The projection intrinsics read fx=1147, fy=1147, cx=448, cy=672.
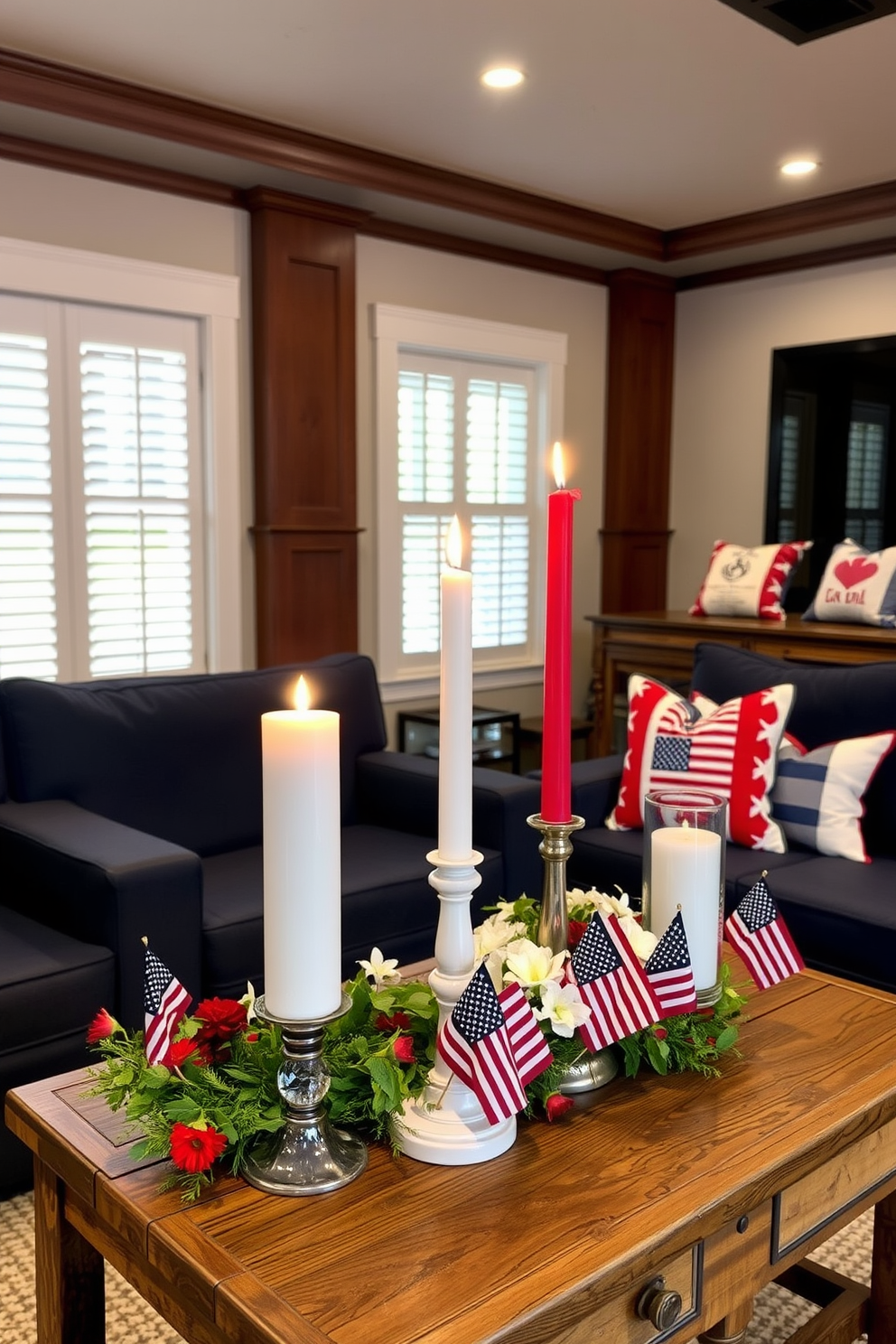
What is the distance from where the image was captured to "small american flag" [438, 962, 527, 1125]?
3.50 feet

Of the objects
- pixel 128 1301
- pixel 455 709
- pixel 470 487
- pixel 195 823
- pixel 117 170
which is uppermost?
pixel 117 170

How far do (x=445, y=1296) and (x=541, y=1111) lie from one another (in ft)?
1.08

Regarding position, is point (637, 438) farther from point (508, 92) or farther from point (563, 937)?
point (563, 937)

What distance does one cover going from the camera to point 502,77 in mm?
3490

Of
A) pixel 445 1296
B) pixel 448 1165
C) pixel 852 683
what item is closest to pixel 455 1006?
pixel 448 1165

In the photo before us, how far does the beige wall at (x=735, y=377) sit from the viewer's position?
202 inches

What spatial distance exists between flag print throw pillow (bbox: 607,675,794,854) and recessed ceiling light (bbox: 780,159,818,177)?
240cm

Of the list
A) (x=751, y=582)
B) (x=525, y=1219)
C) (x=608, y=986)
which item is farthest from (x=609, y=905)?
(x=751, y=582)

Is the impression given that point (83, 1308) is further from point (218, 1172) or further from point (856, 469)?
point (856, 469)

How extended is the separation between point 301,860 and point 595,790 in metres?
2.11

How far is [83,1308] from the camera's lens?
129 cm

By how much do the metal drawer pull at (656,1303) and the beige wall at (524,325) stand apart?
3.85 meters

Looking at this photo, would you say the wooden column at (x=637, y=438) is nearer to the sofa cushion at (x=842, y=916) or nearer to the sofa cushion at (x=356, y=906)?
the sofa cushion at (x=356, y=906)

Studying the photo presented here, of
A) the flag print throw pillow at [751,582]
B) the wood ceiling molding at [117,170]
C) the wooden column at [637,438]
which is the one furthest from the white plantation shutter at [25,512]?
the wooden column at [637,438]
